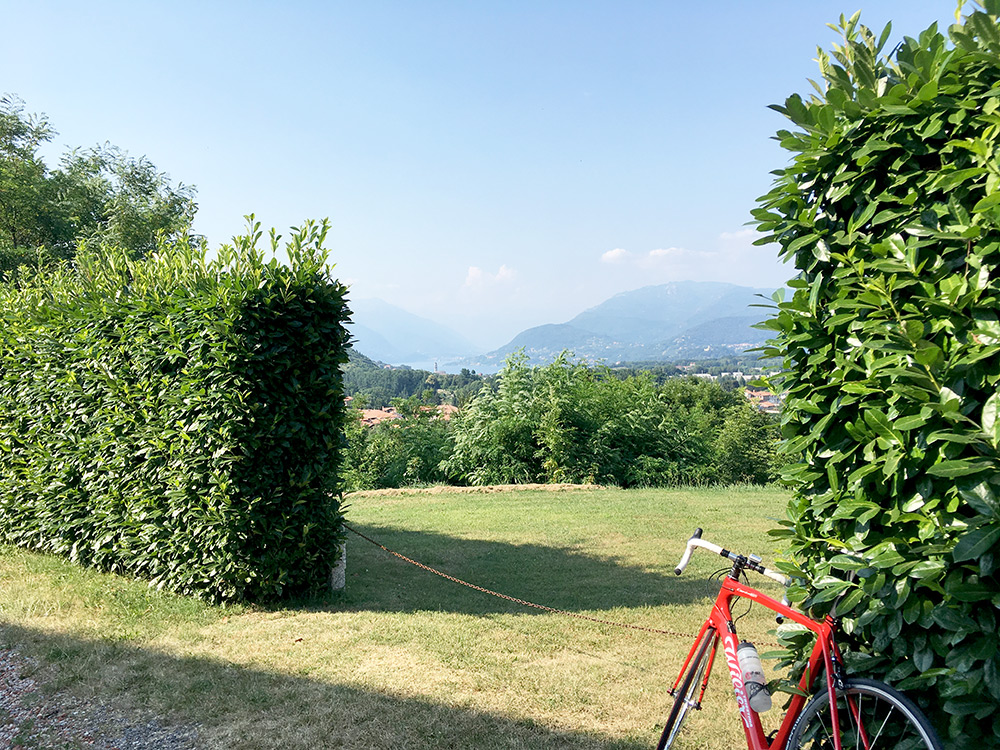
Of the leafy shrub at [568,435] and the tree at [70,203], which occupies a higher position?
the tree at [70,203]

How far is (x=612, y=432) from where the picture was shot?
18.9 metres

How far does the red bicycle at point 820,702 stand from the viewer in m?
2.56

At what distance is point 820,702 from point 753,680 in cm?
33

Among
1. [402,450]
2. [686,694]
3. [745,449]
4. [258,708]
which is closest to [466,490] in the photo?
[402,450]

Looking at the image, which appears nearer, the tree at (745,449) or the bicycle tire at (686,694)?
the bicycle tire at (686,694)

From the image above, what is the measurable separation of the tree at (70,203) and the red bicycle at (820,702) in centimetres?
1805

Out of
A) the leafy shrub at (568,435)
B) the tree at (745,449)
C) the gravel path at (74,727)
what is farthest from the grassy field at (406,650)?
the tree at (745,449)

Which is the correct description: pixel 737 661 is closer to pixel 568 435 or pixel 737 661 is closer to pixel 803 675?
pixel 803 675

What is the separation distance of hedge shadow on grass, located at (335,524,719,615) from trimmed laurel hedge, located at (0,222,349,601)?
3.37 ft

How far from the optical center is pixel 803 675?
9.93 ft

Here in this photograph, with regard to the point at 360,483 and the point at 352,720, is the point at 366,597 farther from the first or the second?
the point at 360,483

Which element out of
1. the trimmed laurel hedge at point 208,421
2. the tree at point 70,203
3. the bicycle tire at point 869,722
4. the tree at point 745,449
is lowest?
the tree at point 745,449

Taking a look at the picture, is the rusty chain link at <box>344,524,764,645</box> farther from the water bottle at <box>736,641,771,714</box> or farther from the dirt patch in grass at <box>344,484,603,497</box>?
the dirt patch in grass at <box>344,484,603,497</box>

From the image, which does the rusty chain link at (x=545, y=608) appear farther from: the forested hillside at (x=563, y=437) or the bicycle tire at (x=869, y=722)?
the forested hillside at (x=563, y=437)
